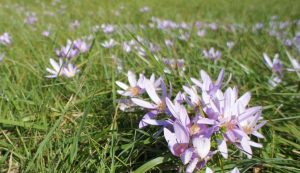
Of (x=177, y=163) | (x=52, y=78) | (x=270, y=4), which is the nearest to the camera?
(x=177, y=163)

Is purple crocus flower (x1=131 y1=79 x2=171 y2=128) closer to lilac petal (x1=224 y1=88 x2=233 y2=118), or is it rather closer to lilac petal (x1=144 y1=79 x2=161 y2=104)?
lilac petal (x1=144 y1=79 x2=161 y2=104)

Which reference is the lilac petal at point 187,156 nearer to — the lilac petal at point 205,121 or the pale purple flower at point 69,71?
the lilac petal at point 205,121

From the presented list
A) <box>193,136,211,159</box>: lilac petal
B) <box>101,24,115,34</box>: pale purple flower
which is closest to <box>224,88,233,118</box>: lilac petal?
<box>193,136,211,159</box>: lilac petal

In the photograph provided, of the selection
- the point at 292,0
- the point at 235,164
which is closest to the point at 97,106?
the point at 235,164

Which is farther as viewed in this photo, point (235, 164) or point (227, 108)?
point (235, 164)

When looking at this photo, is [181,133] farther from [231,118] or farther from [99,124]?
Answer: [99,124]

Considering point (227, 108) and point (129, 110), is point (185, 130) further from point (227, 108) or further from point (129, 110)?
point (129, 110)

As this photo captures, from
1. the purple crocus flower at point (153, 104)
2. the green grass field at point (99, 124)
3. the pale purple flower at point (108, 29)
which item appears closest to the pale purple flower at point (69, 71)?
the green grass field at point (99, 124)
